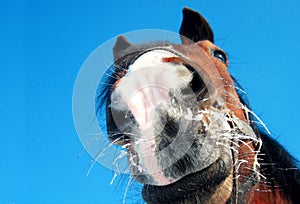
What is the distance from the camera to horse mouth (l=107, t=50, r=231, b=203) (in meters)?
2.40

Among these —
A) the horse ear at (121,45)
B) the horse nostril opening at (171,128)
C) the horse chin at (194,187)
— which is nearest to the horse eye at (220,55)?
the horse ear at (121,45)

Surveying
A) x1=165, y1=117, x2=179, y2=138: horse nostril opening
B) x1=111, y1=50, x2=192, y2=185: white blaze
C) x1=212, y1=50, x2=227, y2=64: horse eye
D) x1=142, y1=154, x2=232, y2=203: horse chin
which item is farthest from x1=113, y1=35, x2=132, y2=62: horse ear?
x1=142, y1=154, x2=232, y2=203: horse chin

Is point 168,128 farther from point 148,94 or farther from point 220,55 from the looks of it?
point 220,55

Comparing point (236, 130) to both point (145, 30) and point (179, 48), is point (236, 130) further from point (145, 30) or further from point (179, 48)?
point (145, 30)

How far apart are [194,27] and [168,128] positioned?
2.06 metres

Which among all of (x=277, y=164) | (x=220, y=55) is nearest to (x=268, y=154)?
(x=277, y=164)

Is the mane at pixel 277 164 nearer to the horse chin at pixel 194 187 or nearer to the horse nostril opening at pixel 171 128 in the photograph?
the horse chin at pixel 194 187

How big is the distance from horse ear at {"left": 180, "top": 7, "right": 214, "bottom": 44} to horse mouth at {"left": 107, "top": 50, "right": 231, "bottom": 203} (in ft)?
4.87

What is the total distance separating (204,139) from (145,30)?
858mm

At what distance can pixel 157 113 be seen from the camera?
2.40 meters

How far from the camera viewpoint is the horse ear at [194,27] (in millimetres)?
4082

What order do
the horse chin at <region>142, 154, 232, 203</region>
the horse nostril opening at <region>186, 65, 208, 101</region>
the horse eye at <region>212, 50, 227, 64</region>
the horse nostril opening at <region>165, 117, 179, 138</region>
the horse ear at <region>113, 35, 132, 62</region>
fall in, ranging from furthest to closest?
the horse eye at <region>212, 50, 227, 64</region>, the horse ear at <region>113, 35, 132, 62</region>, the horse nostril opening at <region>186, 65, 208, 101</region>, the horse chin at <region>142, 154, 232, 203</region>, the horse nostril opening at <region>165, 117, 179, 138</region>

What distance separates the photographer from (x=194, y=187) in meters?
2.50

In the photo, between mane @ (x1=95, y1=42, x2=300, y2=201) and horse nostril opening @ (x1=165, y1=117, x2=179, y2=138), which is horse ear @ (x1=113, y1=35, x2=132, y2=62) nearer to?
mane @ (x1=95, y1=42, x2=300, y2=201)
